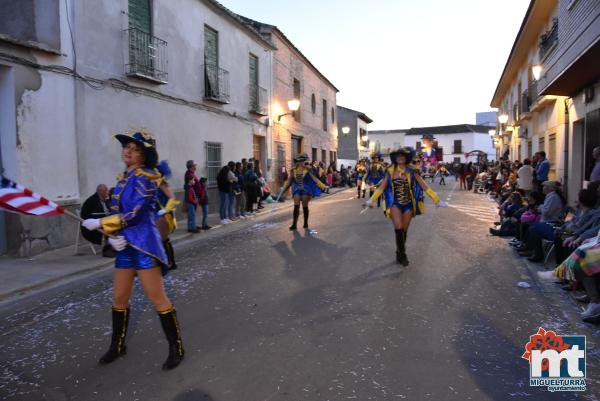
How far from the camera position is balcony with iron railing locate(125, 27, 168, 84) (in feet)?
35.7

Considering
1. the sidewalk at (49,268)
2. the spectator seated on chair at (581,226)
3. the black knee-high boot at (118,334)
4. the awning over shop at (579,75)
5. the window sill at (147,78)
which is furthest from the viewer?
the window sill at (147,78)

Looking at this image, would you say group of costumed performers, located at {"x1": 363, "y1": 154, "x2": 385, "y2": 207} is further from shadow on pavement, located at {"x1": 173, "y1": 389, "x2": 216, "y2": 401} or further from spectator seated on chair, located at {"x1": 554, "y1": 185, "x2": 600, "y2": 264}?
shadow on pavement, located at {"x1": 173, "y1": 389, "x2": 216, "y2": 401}

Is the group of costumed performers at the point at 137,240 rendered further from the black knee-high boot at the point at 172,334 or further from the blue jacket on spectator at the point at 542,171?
the blue jacket on spectator at the point at 542,171

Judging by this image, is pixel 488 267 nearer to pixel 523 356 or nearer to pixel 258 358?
pixel 523 356

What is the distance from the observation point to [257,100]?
18625 mm

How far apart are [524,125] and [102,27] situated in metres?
19.8

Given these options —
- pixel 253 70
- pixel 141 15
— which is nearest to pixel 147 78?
pixel 141 15

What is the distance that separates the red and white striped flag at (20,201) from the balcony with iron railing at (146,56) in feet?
27.3

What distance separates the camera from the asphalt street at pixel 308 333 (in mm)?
3184

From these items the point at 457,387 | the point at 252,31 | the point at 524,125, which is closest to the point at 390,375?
the point at 457,387

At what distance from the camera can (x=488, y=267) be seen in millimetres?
6750

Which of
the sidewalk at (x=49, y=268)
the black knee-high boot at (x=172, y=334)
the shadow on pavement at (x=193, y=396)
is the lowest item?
the shadow on pavement at (x=193, y=396)

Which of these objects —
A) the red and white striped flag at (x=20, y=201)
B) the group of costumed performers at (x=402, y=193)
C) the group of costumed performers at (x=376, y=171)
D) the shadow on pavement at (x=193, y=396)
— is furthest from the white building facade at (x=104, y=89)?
Result: the shadow on pavement at (x=193, y=396)

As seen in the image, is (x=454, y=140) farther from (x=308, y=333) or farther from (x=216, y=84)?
(x=308, y=333)
